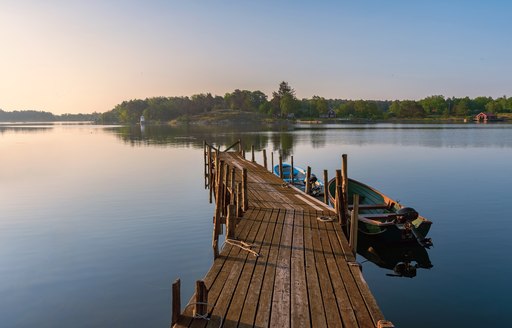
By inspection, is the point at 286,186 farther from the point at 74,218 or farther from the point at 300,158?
the point at 300,158

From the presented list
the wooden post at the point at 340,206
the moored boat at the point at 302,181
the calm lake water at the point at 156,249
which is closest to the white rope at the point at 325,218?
the wooden post at the point at 340,206

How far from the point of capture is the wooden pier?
711 cm

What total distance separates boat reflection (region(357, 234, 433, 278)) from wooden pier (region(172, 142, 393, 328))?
10.4 ft

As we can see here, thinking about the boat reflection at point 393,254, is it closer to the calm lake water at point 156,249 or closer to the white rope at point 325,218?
the calm lake water at point 156,249

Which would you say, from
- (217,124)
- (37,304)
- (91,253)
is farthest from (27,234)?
(217,124)

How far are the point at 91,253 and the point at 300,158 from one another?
1519 inches

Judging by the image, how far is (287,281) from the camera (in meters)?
8.77

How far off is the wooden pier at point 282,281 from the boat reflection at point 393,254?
3.17m

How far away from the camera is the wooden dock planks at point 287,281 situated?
281 inches

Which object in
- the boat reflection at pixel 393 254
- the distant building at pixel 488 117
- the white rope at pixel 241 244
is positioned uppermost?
the distant building at pixel 488 117

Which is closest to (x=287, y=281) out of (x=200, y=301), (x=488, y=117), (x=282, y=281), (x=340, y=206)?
(x=282, y=281)

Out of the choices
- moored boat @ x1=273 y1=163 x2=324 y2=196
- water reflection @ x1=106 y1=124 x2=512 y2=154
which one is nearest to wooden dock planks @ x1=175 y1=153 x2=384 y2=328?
moored boat @ x1=273 y1=163 x2=324 y2=196

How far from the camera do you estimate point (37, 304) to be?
12.4 meters

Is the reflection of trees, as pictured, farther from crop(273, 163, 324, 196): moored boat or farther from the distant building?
the distant building
